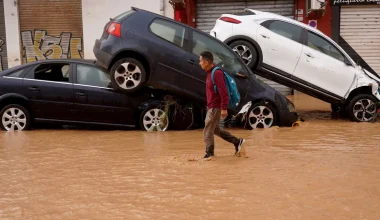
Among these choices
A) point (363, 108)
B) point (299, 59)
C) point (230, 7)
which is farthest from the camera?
point (230, 7)

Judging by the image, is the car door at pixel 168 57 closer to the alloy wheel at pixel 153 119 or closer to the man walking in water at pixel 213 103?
the alloy wheel at pixel 153 119

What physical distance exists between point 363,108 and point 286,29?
2.30 metres

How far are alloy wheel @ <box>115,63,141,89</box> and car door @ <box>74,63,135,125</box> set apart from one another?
0.79ft

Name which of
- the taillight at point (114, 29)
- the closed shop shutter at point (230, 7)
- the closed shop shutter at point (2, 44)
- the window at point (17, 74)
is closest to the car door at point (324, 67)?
the taillight at point (114, 29)

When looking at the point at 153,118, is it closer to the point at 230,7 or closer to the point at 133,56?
the point at 133,56

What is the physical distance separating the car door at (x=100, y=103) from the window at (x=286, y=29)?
325 centimetres

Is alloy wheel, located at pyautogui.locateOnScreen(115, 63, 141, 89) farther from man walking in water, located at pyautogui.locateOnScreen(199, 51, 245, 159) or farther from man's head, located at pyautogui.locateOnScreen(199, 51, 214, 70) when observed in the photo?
man's head, located at pyautogui.locateOnScreen(199, 51, 214, 70)

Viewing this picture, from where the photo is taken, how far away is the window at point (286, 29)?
28.9 feet

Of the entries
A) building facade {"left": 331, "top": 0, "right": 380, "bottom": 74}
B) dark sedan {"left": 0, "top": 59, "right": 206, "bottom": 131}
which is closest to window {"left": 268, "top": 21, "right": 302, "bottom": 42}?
dark sedan {"left": 0, "top": 59, "right": 206, "bottom": 131}

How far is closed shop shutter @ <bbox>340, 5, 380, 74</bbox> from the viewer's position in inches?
578

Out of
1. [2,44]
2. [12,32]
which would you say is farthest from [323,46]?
[2,44]

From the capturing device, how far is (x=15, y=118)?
805 centimetres

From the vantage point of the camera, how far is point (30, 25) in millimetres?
15672

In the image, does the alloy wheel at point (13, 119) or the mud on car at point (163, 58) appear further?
the alloy wheel at point (13, 119)
